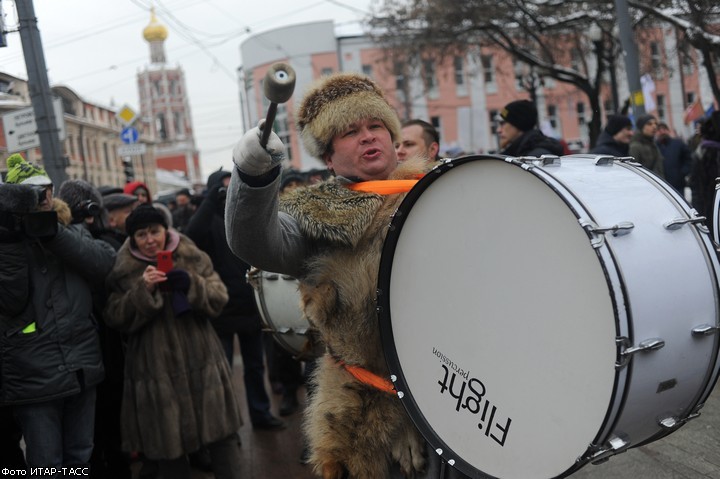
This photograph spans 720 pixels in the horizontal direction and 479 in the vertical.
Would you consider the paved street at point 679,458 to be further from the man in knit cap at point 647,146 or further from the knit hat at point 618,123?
the man in knit cap at point 647,146

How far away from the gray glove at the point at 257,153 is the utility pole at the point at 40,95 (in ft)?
17.0

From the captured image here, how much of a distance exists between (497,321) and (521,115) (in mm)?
3116

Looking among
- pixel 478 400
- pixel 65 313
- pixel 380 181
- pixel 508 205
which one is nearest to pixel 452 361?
pixel 478 400

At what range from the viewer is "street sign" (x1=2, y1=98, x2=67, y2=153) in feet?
21.6

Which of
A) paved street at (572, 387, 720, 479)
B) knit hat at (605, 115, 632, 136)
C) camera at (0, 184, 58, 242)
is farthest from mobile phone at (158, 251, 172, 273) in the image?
knit hat at (605, 115, 632, 136)

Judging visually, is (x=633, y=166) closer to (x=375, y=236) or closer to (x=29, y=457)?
(x=375, y=236)

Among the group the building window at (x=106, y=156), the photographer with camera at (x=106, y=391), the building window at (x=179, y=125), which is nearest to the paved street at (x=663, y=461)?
the photographer with camera at (x=106, y=391)

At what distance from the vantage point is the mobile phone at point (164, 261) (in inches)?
160

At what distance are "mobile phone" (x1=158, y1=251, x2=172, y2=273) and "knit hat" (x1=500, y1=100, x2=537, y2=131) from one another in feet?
7.75

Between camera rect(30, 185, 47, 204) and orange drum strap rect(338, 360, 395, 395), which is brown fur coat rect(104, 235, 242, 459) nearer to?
camera rect(30, 185, 47, 204)

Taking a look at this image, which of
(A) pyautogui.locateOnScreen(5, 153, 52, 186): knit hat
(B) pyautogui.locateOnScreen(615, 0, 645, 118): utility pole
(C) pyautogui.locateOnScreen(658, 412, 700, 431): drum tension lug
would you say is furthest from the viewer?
(B) pyautogui.locateOnScreen(615, 0, 645, 118): utility pole

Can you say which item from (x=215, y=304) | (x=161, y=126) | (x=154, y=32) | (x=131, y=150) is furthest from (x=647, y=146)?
(x=161, y=126)

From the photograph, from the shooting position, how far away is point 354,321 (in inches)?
93.8

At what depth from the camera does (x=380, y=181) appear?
246 centimetres
